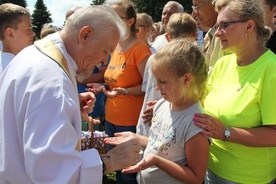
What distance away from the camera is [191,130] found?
1.92 meters

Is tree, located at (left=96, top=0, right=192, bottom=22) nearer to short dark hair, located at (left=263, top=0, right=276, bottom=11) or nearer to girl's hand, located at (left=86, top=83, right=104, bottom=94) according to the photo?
girl's hand, located at (left=86, top=83, right=104, bottom=94)

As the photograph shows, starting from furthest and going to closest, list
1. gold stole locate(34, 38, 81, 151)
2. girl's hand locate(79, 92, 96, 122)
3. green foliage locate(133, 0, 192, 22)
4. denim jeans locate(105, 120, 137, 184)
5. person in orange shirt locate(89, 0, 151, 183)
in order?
green foliage locate(133, 0, 192, 22) → person in orange shirt locate(89, 0, 151, 183) → denim jeans locate(105, 120, 137, 184) → girl's hand locate(79, 92, 96, 122) → gold stole locate(34, 38, 81, 151)

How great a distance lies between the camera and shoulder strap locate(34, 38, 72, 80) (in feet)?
5.03

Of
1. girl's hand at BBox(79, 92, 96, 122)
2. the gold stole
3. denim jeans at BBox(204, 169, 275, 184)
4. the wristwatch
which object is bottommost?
denim jeans at BBox(204, 169, 275, 184)

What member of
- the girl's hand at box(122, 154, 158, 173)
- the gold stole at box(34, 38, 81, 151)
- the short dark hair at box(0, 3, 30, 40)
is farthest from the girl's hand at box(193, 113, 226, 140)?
the short dark hair at box(0, 3, 30, 40)

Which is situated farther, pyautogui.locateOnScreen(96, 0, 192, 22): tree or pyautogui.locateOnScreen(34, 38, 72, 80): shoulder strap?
pyautogui.locateOnScreen(96, 0, 192, 22): tree

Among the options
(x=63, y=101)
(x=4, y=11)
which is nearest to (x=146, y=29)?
(x=4, y=11)

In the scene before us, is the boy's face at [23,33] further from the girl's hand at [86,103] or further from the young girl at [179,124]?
the young girl at [179,124]

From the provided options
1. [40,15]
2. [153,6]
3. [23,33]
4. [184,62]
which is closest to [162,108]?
[184,62]

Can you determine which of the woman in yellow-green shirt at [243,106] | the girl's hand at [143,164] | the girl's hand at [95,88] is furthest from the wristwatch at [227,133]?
the girl's hand at [95,88]

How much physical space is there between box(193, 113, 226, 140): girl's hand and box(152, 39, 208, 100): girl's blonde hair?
18 centimetres

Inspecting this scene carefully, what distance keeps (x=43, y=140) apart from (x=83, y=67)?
526 mm

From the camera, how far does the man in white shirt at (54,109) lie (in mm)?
1375

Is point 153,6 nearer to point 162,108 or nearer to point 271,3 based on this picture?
point 271,3
